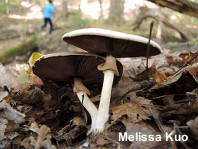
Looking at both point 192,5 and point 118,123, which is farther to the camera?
point 192,5

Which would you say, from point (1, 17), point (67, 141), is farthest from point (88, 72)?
point (1, 17)

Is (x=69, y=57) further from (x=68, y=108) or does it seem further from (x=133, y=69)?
(x=133, y=69)

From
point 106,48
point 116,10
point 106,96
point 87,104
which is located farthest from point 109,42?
point 116,10

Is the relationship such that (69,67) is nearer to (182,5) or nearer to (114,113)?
(114,113)

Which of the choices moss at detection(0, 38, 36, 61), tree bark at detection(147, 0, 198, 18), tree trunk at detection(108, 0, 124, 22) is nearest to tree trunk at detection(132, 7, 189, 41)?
tree trunk at detection(108, 0, 124, 22)

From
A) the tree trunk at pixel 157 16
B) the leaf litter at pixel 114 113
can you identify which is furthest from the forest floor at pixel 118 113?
the tree trunk at pixel 157 16

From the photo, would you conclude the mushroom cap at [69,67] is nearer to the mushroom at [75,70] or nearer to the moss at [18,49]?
the mushroom at [75,70]
